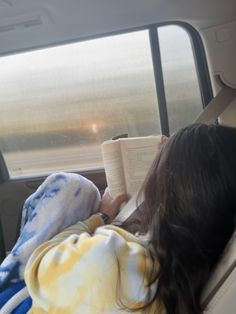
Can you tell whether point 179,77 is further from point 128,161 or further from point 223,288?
point 223,288

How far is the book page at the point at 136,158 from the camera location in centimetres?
113

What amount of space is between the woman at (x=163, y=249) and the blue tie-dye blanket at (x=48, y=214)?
112mm

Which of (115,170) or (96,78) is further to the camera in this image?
(96,78)

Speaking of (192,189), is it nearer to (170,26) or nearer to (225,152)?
(225,152)

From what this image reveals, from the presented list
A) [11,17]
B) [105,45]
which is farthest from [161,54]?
[11,17]

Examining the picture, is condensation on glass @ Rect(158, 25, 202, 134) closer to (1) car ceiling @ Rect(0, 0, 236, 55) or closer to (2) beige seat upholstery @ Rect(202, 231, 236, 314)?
(1) car ceiling @ Rect(0, 0, 236, 55)

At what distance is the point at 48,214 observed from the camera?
968 millimetres

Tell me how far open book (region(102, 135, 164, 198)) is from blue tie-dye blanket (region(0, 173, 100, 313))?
88mm

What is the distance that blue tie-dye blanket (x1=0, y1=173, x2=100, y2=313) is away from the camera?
914mm

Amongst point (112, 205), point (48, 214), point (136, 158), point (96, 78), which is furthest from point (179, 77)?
point (48, 214)

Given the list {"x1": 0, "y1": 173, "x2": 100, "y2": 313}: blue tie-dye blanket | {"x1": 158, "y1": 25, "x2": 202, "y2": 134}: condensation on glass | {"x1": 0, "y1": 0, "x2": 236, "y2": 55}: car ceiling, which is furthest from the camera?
{"x1": 158, "y1": 25, "x2": 202, "y2": 134}: condensation on glass

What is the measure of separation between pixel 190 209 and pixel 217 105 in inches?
29.8

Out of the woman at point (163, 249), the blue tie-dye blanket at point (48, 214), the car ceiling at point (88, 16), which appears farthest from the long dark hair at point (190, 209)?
the car ceiling at point (88, 16)

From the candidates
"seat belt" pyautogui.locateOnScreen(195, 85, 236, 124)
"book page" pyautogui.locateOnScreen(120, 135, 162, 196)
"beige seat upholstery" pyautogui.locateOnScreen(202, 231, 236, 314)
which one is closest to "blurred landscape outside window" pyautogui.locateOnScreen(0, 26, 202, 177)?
"seat belt" pyautogui.locateOnScreen(195, 85, 236, 124)
